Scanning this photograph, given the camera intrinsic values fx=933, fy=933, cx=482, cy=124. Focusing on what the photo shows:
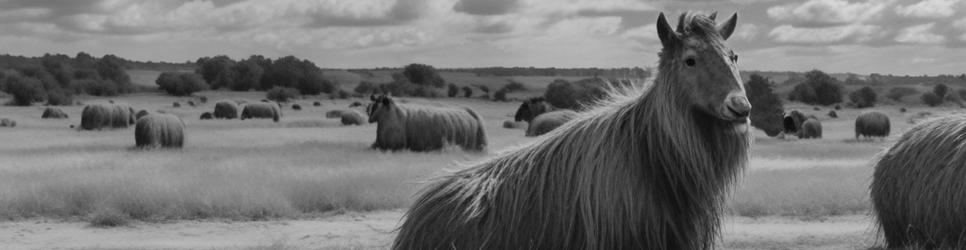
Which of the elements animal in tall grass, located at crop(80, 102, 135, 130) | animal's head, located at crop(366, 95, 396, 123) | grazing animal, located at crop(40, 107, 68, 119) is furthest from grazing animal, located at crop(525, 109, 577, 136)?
grazing animal, located at crop(40, 107, 68, 119)

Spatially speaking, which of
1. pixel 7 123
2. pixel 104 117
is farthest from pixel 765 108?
pixel 7 123

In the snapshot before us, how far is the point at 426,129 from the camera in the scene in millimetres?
31328

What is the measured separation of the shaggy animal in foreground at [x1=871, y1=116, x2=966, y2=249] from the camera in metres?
9.62

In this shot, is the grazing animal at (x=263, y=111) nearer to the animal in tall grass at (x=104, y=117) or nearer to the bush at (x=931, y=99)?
the animal in tall grass at (x=104, y=117)

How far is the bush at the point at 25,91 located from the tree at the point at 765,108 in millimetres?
61597

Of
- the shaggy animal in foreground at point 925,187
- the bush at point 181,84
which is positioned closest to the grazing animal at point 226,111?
the bush at point 181,84

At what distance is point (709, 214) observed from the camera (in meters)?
6.27

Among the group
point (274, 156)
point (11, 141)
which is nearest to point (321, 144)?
point (274, 156)

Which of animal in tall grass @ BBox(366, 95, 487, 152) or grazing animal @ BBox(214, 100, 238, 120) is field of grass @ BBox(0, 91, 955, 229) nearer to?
animal in tall grass @ BBox(366, 95, 487, 152)

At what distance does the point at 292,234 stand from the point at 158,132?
20.4 meters

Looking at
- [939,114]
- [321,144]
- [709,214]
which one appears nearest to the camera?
[709,214]

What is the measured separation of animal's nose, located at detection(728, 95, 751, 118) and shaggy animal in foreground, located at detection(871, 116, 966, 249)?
17.0 ft

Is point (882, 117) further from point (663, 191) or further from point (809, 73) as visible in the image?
point (663, 191)

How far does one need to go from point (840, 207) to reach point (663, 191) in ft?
44.2
